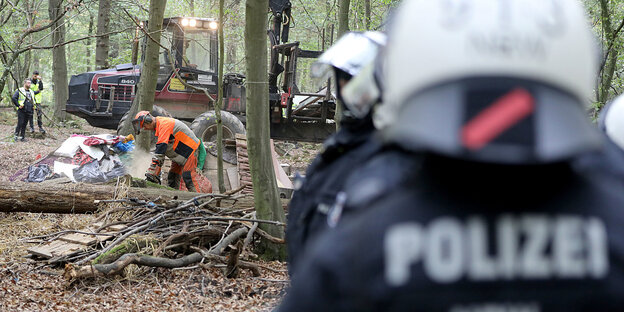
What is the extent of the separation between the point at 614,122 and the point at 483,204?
1044mm

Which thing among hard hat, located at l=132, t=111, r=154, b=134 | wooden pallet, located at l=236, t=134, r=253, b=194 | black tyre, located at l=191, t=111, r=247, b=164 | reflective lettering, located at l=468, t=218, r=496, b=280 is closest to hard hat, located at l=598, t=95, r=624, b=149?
reflective lettering, located at l=468, t=218, r=496, b=280

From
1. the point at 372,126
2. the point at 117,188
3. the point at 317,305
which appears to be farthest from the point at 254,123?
the point at 317,305

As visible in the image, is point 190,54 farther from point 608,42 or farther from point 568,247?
point 568,247

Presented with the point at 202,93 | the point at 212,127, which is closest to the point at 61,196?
the point at 212,127

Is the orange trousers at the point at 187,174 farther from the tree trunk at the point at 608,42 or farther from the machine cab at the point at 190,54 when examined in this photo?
the tree trunk at the point at 608,42

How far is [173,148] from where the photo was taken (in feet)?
34.8

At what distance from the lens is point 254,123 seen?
6.54 m

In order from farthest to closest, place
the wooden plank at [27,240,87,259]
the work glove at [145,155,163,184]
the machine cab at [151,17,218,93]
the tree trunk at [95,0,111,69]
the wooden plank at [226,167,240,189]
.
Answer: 1. the tree trunk at [95,0,111,69]
2. the machine cab at [151,17,218,93]
3. the wooden plank at [226,167,240,189]
4. the work glove at [145,155,163,184]
5. the wooden plank at [27,240,87,259]

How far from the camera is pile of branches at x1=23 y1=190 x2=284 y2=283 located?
6.16 metres

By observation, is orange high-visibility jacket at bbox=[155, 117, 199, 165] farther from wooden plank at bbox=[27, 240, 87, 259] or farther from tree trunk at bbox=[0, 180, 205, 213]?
wooden plank at bbox=[27, 240, 87, 259]

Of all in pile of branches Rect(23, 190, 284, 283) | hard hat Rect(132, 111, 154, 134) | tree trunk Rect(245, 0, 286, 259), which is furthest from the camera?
hard hat Rect(132, 111, 154, 134)

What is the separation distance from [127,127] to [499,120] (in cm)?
1245

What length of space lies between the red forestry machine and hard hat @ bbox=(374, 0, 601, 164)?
13716mm

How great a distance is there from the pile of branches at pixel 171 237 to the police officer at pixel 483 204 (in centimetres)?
523
